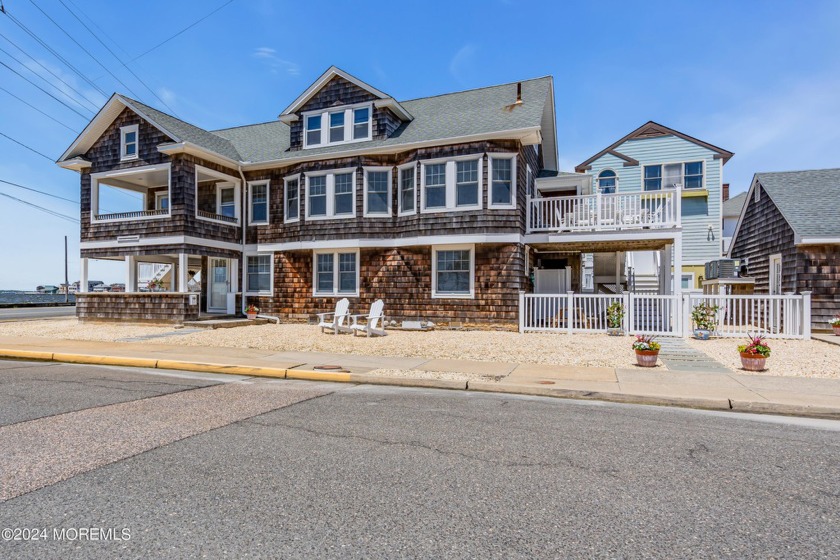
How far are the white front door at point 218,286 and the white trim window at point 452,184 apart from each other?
9136 millimetres

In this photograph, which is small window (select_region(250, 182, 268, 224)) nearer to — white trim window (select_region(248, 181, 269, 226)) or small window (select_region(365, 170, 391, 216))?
white trim window (select_region(248, 181, 269, 226))

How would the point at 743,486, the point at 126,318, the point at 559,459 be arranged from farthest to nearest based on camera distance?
the point at 126,318 < the point at 559,459 < the point at 743,486

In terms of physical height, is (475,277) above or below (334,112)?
below

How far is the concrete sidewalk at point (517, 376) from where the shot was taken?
6.84 meters

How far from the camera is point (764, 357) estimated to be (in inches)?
348

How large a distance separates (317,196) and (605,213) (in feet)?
33.0

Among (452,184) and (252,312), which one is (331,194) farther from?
(252,312)

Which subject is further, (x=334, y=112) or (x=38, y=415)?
(x=334, y=112)

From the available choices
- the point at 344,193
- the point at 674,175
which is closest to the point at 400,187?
the point at 344,193

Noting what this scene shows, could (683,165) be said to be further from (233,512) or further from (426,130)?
(233,512)

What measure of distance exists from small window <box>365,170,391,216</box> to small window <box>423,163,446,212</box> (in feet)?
5.21

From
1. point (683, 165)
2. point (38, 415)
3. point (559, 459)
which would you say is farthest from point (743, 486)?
point (683, 165)

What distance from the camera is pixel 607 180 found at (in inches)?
974

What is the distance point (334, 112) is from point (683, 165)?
17.3 metres
